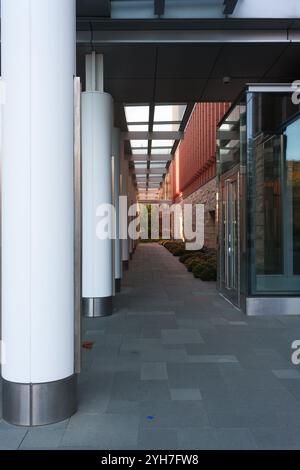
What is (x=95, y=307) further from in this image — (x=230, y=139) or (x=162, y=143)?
(x=162, y=143)

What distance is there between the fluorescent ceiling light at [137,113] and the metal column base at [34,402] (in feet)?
31.0

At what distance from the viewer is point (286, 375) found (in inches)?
201

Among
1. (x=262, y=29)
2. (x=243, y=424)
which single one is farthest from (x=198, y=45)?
(x=243, y=424)

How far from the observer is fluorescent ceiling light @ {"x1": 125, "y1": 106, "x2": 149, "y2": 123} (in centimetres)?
1234

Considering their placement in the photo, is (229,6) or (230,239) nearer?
(229,6)

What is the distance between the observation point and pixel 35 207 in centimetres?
364

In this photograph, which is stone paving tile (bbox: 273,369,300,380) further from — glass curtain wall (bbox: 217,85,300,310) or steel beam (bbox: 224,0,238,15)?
steel beam (bbox: 224,0,238,15)

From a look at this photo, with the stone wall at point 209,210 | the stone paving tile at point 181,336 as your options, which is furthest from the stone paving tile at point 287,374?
the stone wall at point 209,210

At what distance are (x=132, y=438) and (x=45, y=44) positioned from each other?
2990mm

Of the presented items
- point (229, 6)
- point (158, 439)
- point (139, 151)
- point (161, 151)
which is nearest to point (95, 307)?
point (158, 439)

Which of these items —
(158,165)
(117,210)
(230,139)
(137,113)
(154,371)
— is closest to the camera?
(154,371)

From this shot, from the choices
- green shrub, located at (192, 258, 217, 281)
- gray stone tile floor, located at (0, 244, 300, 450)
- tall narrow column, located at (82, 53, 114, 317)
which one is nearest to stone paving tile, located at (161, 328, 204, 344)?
gray stone tile floor, located at (0, 244, 300, 450)

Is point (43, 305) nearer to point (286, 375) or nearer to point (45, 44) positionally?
point (45, 44)

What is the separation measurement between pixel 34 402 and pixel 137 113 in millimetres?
10128
